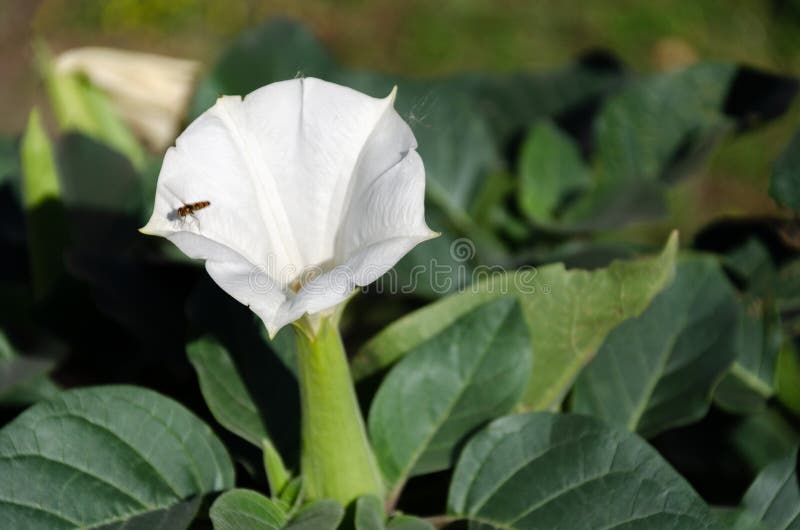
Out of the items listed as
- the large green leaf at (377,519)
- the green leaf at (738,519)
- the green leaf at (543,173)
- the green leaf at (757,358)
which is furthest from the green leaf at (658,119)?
the large green leaf at (377,519)

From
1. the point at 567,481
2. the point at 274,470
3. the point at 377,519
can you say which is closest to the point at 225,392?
the point at 274,470

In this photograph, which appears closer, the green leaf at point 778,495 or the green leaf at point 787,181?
the green leaf at point 778,495

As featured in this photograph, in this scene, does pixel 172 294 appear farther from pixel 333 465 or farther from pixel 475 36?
pixel 475 36

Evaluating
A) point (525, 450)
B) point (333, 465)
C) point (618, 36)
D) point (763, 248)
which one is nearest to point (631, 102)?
point (763, 248)

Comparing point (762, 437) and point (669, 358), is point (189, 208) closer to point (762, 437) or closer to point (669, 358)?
point (669, 358)

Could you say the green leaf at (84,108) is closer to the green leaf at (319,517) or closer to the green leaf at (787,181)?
the green leaf at (319,517)

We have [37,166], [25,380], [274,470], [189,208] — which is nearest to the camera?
[189,208]

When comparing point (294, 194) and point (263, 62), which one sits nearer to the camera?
point (294, 194)
